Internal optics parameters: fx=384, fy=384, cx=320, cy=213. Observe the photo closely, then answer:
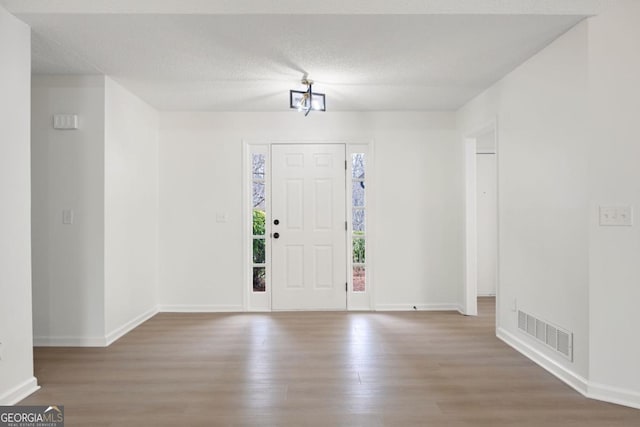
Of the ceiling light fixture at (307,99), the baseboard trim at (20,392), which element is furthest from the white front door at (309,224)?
the baseboard trim at (20,392)

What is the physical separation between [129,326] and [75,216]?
1.24m

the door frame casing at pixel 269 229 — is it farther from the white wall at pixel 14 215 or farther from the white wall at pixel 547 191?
the white wall at pixel 14 215

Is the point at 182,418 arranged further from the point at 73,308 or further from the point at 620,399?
the point at 620,399

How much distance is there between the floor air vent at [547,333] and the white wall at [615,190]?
24 centimetres

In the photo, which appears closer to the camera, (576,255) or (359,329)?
(576,255)

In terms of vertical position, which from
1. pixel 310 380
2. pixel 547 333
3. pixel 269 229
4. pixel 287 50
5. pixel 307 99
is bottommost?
pixel 310 380

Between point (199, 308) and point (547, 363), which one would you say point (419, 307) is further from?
point (199, 308)

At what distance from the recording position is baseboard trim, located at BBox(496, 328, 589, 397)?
2.53 meters

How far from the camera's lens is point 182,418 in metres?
2.21

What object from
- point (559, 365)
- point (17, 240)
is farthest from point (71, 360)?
point (559, 365)

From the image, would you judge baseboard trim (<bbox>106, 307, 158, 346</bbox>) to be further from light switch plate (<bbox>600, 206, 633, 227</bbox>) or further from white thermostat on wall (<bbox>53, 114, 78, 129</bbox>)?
light switch plate (<bbox>600, 206, 633, 227</bbox>)

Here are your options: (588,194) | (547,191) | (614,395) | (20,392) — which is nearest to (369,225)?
(547,191)

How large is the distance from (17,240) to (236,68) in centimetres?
204

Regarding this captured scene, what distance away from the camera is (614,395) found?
2387 millimetres
